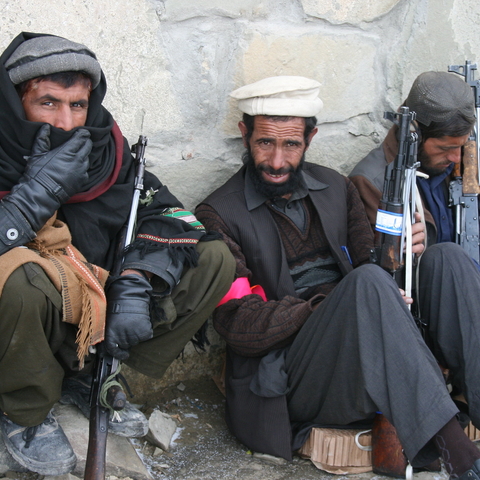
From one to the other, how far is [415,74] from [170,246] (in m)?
2.03

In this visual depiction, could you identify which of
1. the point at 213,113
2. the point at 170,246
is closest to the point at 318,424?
the point at 170,246

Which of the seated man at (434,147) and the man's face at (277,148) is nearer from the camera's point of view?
the man's face at (277,148)

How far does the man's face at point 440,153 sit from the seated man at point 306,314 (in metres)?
0.44

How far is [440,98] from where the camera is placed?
3361 mm

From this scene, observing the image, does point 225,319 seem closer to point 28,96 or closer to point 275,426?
point 275,426

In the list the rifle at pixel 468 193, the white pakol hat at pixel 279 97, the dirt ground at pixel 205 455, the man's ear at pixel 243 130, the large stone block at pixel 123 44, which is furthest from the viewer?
the rifle at pixel 468 193

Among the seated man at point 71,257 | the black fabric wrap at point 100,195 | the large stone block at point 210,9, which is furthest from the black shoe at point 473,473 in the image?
the large stone block at point 210,9

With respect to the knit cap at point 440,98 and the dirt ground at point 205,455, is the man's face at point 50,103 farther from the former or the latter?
the knit cap at point 440,98

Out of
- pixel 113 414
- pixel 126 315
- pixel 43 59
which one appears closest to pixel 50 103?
pixel 43 59

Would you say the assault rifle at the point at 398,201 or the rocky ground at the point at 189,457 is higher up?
the assault rifle at the point at 398,201

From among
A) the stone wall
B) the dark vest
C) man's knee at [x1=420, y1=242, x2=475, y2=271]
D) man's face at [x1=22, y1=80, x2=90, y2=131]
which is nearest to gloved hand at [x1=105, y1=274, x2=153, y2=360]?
man's face at [x1=22, y1=80, x2=90, y2=131]

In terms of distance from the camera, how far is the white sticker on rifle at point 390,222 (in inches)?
103

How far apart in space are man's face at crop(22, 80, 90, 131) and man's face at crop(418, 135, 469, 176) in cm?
182

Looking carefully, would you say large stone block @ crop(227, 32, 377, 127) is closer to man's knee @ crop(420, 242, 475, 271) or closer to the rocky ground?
man's knee @ crop(420, 242, 475, 271)
